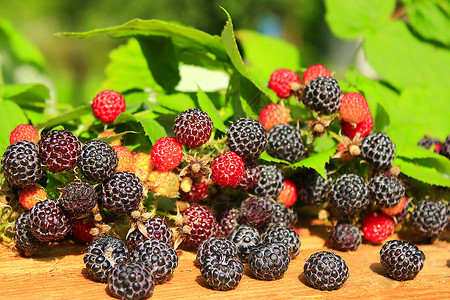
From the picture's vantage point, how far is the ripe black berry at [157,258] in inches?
51.0

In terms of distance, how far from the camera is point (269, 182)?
1.60 m

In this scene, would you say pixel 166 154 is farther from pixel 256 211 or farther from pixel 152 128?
pixel 256 211

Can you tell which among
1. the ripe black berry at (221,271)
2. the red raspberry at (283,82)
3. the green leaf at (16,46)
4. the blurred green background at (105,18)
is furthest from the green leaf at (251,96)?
the blurred green background at (105,18)

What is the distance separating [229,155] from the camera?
1.47 meters

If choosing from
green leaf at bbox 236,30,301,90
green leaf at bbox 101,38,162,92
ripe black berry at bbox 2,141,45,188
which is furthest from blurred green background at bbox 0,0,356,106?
ripe black berry at bbox 2,141,45,188

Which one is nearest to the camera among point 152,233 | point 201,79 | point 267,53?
point 152,233

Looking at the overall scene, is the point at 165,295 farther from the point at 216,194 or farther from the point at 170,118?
the point at 170,118

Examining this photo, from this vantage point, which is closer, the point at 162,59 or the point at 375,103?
the point at 375,103

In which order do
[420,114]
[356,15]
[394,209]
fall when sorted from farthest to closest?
[356,15], [420,114], [394,209]

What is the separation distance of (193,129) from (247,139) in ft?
0.58

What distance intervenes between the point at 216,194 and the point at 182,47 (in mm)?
669

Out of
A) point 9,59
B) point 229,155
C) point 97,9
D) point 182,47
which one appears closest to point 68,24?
point 97,9

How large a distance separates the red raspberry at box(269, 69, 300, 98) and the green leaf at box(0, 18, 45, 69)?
5.98 ft

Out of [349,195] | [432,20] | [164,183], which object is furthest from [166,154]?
[432,20]
